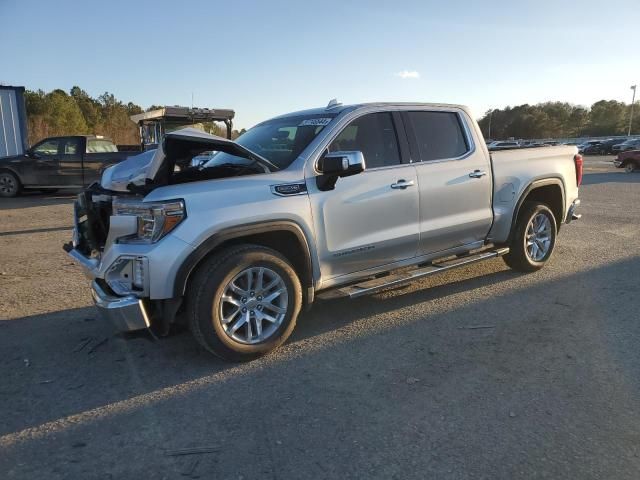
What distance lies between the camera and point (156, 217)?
3439 millimetres

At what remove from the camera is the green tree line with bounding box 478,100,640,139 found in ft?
310

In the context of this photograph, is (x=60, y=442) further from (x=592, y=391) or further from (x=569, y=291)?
(x=569, y=291)

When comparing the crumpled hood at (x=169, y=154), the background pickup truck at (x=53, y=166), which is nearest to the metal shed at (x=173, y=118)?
the background pickup truck at (x=53, y=166)

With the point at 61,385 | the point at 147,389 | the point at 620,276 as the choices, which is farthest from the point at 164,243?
the point at 620,276

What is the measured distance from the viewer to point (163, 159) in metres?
3.66

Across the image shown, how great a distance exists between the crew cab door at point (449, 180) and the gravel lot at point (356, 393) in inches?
26.1

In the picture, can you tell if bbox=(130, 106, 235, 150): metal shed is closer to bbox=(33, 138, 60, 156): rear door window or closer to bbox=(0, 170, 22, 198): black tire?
bbox=(33, 138, 60, 156): rear door window

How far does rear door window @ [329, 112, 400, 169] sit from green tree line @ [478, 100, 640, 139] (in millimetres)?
91907

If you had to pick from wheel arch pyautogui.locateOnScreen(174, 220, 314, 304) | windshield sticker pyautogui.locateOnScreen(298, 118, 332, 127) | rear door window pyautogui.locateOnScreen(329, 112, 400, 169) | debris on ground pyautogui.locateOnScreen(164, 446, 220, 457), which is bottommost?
debris on ground pyautogui.locateOnScreen(164, 446, 220, 457)

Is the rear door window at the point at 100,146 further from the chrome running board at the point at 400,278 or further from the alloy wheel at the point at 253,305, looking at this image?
the alloy wheel at the point at 253,305

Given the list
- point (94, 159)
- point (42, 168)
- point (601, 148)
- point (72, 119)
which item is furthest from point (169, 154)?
point (601, 148)

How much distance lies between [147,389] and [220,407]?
609 millimetres

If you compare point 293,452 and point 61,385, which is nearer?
point 293,452

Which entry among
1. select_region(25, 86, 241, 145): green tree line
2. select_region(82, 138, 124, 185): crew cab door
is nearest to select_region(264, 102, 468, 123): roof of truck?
select_region(82, 138, 124, 185): crew cab door
